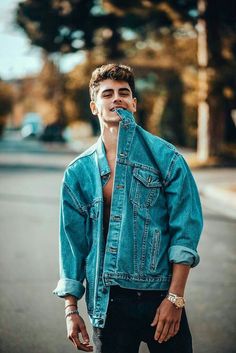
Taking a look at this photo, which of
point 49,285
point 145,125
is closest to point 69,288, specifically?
point 49,285

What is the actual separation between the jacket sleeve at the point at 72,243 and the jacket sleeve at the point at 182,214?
403 mm

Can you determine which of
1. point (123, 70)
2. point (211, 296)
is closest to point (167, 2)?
point (211, 296)

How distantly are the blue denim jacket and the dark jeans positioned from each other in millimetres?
35

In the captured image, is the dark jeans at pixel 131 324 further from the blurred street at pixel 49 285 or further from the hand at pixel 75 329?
the blurred street at pixel 49 285

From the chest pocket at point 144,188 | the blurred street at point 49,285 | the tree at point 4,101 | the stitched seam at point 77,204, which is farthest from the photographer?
the tree at point 4,101

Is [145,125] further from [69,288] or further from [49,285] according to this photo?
[69,288]

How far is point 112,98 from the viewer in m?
2.35

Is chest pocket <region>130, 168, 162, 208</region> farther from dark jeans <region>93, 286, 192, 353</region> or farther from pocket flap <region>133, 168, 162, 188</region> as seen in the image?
dark jeans <region>93, 286, 192, 353</region>

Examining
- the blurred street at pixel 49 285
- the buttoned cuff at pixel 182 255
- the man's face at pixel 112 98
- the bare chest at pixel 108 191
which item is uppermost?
the man's face at pixel 112 98

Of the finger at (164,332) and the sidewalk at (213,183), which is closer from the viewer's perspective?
the finger at (164,332)

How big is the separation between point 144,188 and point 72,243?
0.41 meters

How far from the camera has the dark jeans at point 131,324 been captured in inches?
85.5

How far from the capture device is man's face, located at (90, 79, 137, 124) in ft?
7.69

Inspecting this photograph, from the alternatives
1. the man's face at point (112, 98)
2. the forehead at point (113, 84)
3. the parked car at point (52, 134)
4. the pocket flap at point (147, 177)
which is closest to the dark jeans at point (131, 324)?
the pocket flap at point (147, 177)
